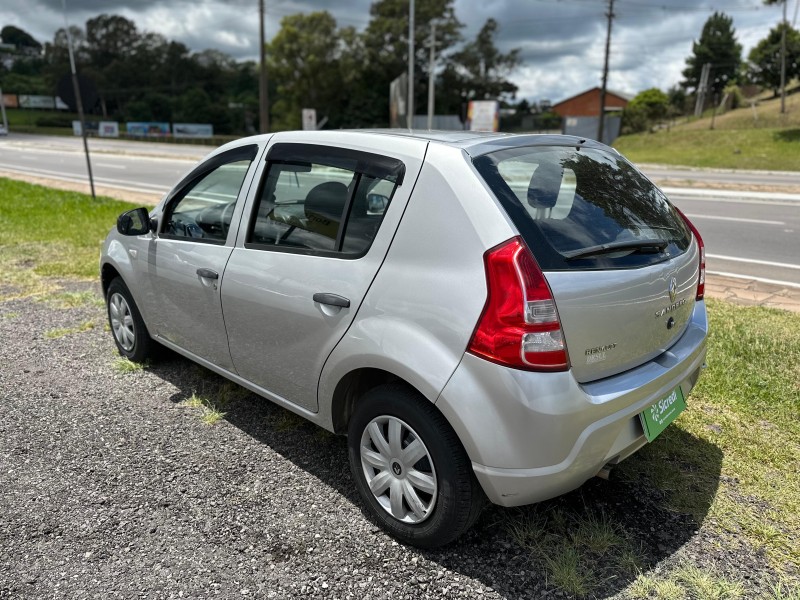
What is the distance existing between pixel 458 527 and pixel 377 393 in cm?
61

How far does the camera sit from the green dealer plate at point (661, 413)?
8.04 ft

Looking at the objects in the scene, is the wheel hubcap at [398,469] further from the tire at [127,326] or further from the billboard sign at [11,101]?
the billboard sign at [11,101]

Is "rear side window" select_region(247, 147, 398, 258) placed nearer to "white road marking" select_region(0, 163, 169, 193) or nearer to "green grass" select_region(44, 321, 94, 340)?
"green grass" select_region(44, 321, 94, 340)

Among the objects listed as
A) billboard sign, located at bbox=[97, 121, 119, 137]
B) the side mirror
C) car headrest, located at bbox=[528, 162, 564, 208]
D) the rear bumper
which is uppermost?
billboard sign, located at bbox=[97, 121, 119, 137]

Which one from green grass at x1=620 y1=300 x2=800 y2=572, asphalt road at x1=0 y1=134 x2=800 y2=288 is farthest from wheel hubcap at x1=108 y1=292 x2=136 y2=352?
asphalt road at x1=0 y1=134 x2=800 y2=288

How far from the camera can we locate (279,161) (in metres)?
3.10

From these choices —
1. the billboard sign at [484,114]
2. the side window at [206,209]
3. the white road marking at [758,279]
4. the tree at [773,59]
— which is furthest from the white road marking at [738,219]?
the tree at [773,59]

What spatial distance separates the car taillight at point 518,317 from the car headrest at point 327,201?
87 centimetres

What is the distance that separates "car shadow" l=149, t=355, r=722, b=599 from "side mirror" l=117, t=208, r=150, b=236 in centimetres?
143

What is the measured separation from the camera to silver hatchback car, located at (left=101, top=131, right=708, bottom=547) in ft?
7.00

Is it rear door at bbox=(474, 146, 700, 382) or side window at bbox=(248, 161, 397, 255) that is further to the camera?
side window at bbox=(248, 161, 397, 255)

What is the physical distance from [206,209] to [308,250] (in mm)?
1331

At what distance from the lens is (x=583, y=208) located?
2533mm

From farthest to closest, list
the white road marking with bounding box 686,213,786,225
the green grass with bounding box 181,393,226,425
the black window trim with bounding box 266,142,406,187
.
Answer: the white road marking with bounding box 686,213,786,225
the green grass with bounding box 181,393,226,425
the black window trim with bounding box 266,142,406,187
